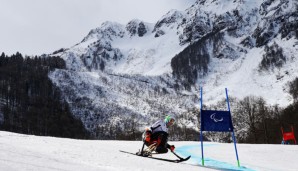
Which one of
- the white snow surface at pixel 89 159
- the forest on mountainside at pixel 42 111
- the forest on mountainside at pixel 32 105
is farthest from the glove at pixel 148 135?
the forest on mountainside at pixel 32 105

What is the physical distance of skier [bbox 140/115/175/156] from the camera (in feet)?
38.4

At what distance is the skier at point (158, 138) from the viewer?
11.7 metres

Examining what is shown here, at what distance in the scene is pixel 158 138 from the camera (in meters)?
11.8

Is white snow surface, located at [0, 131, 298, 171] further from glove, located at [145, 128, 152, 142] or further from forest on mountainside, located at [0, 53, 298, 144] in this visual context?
forest on mountainside, located at [0, 53, 298, 144]

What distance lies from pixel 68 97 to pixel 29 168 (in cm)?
18794

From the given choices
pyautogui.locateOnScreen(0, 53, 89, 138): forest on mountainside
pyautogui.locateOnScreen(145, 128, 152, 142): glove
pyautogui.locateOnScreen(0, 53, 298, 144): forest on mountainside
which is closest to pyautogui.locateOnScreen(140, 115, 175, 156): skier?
pyautogui.locateOnScreen(145, 128, 152, 142): glove

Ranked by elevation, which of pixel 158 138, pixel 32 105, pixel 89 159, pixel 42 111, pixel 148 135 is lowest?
pixel 89 159

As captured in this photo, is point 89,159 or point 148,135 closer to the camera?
point 89,159

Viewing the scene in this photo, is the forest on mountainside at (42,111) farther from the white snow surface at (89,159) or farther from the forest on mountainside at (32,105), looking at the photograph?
the white snow surface at (89,159)

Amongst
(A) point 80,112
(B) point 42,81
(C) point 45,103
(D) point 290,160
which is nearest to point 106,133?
(A) point 80,112

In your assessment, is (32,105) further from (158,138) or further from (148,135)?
(158,138)

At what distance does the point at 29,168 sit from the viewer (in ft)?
21.5

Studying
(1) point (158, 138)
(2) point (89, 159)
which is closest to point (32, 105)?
(1) point (158, 138)

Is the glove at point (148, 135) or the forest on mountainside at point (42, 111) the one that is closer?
the glove at point (148, 135)
